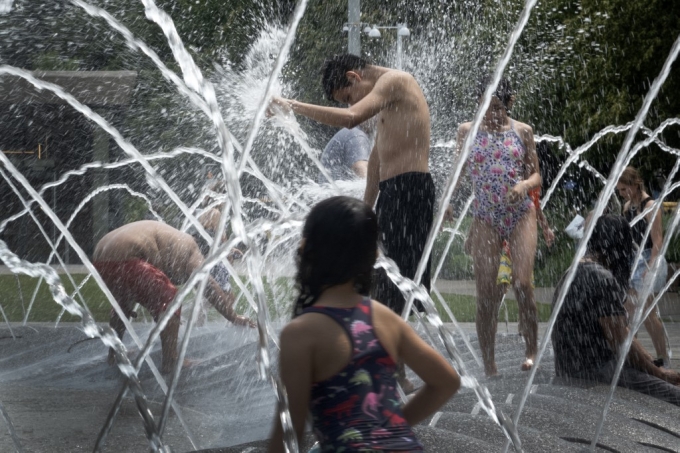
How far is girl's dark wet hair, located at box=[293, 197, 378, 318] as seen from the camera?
7.30 feet

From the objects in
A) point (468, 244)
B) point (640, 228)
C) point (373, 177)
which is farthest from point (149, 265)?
point (640, 228)

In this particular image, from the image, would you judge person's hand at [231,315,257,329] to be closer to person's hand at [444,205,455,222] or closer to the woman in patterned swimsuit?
person's hand at [444,205,455,222]

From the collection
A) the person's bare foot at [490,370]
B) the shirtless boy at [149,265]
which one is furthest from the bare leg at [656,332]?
the shirtless boy at [149,265]

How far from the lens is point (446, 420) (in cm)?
385

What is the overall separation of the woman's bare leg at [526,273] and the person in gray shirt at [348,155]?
1.62 meters

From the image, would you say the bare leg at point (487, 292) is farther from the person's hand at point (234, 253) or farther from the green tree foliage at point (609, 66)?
the green tree foliage at point (609, 66)

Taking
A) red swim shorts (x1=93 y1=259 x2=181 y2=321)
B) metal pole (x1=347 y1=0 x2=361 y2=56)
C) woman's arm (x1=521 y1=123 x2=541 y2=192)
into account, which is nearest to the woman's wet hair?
woman's arm (x1=521 y1=123 x2=541 y2=192)

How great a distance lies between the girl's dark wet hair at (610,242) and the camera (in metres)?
4.88

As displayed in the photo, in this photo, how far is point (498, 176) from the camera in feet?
19.7

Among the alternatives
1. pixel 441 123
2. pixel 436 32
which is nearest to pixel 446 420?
pixel 441 123

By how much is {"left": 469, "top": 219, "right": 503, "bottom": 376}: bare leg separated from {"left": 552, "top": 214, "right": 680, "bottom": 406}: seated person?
0.59 m

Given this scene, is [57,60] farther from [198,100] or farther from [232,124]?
[198,100]

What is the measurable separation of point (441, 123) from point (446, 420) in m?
20.9

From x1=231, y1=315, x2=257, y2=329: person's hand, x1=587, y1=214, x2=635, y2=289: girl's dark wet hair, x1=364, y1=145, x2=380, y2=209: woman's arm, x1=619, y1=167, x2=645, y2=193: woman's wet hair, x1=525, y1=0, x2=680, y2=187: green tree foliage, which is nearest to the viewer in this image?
x1=587, y1=214, x2=635, y2=289: girl's dark wet hair
